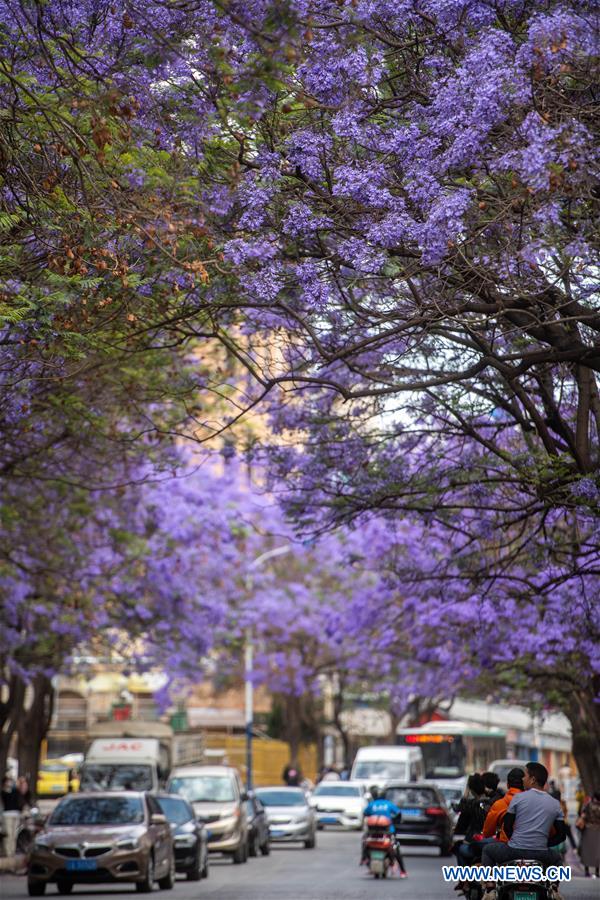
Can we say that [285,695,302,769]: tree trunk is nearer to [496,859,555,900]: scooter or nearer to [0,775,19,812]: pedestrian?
[0,775,19,812]: pedestrian

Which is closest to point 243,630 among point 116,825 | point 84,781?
point 84,781

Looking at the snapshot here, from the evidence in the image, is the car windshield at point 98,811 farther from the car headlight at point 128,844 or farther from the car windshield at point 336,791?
the car windshield at point 336,791

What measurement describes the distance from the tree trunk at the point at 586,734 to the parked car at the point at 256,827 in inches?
276

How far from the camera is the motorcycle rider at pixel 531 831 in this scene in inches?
452

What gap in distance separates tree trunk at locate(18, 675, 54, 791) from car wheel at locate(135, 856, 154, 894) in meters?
12.4

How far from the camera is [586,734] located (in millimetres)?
33219

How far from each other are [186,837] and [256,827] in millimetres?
6854

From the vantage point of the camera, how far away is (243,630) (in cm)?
4291

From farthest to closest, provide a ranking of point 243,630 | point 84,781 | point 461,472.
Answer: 1. point 243,630
2. point 84,781
3. point 461,472

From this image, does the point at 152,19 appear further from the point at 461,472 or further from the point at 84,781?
the point at 84,781

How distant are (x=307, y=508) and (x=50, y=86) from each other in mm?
7033

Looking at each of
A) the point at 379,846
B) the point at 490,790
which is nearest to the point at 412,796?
the point at 379,846

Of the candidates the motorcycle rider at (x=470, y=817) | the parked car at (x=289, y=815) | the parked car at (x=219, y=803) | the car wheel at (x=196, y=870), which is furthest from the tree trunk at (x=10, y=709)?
the motorcycle rider at (x=470, y=817)

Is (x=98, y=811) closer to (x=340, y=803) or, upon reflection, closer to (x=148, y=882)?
(x=148, y=882)
